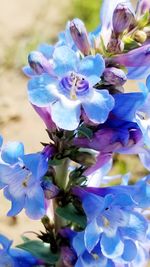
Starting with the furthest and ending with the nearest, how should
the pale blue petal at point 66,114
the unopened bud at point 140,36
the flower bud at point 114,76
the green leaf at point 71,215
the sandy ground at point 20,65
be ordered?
the sandy ground at point 20,65 → the green leaf at point 71,215 → the unopened bud at point 140,36 → the flower bud at point 114,76 → the pale blue petal at point 66,114

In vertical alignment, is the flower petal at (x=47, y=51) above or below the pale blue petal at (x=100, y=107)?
above

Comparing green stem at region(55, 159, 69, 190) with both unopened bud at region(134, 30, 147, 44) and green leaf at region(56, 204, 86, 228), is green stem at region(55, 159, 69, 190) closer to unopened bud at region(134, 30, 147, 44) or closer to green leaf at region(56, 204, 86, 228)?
green leaf at region(56, 204, 86, 228)

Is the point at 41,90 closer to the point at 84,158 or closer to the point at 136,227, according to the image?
the point at 84,158

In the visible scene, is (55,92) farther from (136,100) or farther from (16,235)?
(16,235)

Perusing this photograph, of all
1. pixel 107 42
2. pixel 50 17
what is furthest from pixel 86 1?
pixel 107 42

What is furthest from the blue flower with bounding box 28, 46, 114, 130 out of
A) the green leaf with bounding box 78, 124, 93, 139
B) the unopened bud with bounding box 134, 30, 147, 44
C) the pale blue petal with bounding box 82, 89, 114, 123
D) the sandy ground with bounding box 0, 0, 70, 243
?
the sandy ground with bounding box 0, 0, 70, 243

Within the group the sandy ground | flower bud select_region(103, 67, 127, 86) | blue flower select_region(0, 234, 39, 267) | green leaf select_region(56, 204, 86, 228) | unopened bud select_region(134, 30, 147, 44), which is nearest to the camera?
flower bud select_region(103, 67, 127, 86)

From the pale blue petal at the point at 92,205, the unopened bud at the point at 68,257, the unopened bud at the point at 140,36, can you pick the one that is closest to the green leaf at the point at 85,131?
the pale blue petal at the point at 92,205

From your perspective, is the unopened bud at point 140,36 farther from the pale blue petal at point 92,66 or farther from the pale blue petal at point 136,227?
the pale blue petal at point 136,227
